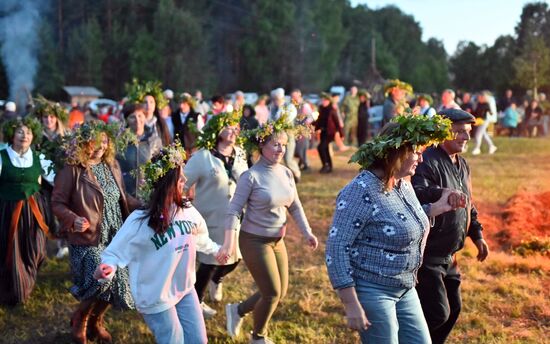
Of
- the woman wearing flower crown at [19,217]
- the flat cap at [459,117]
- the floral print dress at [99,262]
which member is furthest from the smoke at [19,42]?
the flat cap at [459,117]

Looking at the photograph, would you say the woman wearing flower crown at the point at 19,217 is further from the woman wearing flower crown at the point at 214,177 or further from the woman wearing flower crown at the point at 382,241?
the woman wearing flower crown at the point at 382,241

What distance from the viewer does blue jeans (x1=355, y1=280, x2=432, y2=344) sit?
364 cm

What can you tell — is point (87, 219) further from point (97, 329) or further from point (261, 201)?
point (261, 201)

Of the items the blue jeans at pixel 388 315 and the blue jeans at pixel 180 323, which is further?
the blue jeans at pixel 180 323

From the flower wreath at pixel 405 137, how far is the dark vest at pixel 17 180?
4181mm

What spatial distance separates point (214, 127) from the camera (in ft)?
20.2

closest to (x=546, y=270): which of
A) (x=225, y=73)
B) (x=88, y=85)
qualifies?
(x=88, y=85)

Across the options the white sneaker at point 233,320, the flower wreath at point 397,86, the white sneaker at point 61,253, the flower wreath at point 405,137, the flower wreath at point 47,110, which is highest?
the flower wreath at point 397,86

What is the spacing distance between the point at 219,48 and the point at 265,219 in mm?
44575

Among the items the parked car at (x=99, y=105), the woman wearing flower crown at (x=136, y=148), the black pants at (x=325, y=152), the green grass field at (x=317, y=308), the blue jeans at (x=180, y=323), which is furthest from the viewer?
the parked car at (x=99, y=105)

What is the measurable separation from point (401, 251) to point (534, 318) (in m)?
3.08

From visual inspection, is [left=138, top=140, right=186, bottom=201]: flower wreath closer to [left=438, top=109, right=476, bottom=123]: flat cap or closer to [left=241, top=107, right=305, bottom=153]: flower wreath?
[left=241, top=107, right=305, bottom=153]: flower wreath

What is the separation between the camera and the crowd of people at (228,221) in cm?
368

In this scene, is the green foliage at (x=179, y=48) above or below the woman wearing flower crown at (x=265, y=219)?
above
